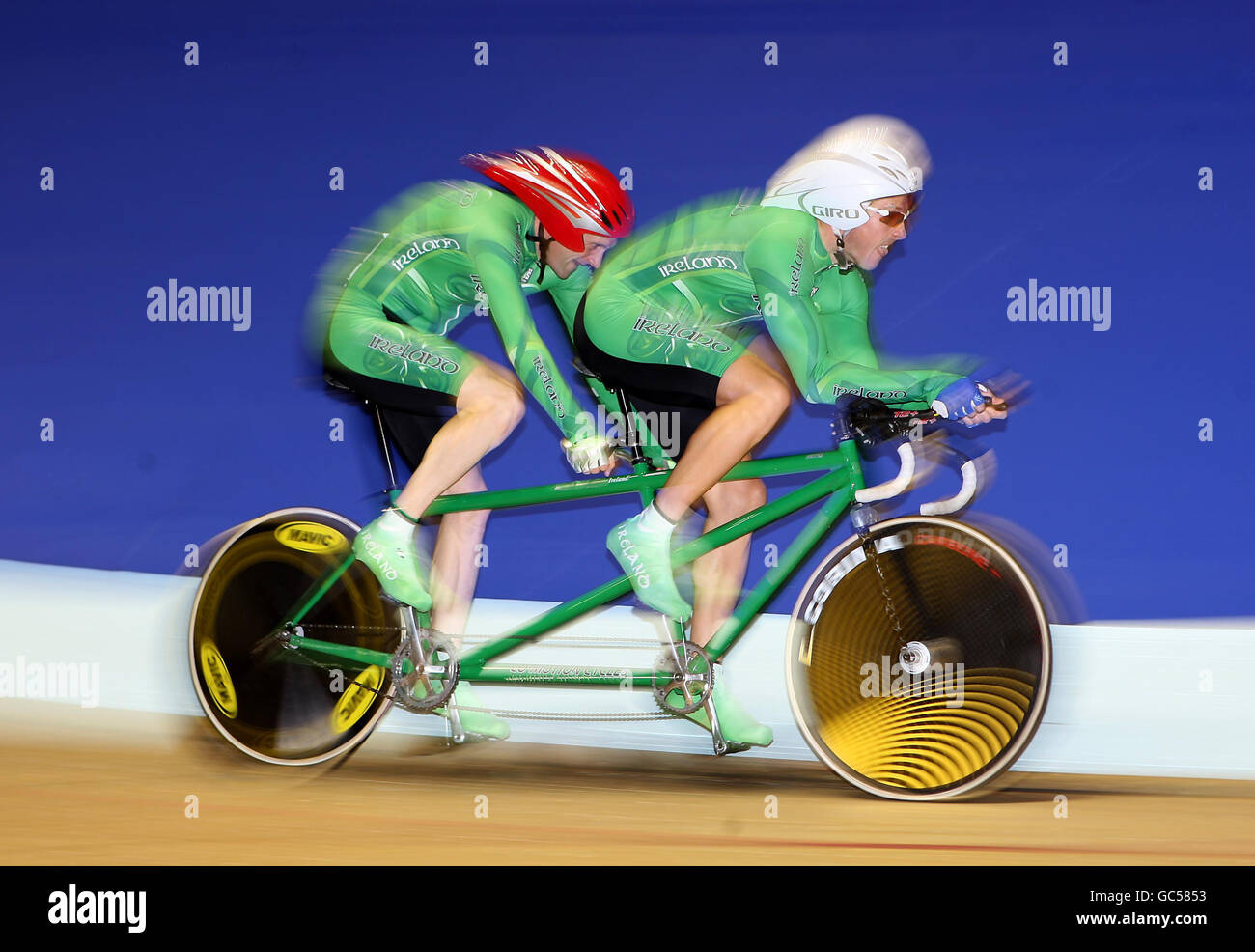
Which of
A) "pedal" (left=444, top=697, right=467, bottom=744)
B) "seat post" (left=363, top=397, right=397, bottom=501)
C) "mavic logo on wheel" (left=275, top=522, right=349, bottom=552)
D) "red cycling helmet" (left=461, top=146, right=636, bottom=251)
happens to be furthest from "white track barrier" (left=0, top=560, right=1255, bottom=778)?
"red cycling helmet" (left=461, top=146, right=636, bottom=251)

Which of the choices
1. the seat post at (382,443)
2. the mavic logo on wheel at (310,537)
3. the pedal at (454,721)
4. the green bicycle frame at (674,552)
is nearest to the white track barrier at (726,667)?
the green bicycle frame at (674,552)

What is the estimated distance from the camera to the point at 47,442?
4.16 metres

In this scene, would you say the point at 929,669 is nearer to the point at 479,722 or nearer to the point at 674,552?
the point at 674,552

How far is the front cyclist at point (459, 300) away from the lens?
252 centimetres

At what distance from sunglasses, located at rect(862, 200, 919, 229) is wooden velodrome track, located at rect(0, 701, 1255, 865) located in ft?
4.01

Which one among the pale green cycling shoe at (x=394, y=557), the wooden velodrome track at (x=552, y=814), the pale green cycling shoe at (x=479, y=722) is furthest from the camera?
the pale green cycling shoe at (x=479, y=722)

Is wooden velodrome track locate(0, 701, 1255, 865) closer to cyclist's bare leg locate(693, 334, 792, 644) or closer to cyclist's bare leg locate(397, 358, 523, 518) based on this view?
cyclist's bare leg locate(693, 334, 792, 644)

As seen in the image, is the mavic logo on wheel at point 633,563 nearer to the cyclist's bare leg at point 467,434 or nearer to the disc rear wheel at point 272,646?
the cyclist's bare leg at point 467,434

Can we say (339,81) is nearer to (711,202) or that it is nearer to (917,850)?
(711,202)

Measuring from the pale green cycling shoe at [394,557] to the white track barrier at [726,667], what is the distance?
0.59 ft

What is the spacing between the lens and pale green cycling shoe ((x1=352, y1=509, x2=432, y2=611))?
8.51 ft

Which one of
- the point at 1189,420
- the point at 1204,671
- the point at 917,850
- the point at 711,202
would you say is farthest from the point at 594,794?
the point at 1189,420

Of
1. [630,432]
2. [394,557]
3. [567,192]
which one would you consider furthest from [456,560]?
[567,192]

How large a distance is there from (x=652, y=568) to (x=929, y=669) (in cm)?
61
